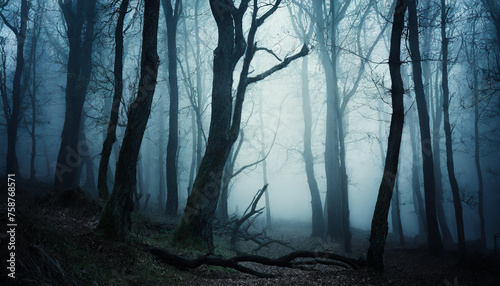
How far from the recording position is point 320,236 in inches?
624

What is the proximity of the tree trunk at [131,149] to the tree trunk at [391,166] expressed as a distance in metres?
4.60

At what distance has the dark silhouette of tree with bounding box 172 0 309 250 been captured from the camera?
671cm

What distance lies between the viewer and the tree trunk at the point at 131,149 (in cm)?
498

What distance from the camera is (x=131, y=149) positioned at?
5234mm

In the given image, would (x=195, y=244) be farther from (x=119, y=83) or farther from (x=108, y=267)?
(x=119, y=83)

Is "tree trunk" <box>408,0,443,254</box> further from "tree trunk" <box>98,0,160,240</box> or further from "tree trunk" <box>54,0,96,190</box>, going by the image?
"tree trunk" <box>54,0,96,190</box>

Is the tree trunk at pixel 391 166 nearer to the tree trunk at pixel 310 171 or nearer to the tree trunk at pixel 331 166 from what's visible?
the tree trunk at pixel 331 166

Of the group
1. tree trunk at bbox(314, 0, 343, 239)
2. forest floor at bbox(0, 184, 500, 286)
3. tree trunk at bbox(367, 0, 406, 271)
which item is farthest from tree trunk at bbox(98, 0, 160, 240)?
tree trunk at bbox(314, 0, 343, 239)

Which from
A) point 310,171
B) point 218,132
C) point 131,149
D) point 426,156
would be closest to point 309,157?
point 310,171

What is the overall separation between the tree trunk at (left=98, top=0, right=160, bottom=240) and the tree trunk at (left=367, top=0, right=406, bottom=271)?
460 cm

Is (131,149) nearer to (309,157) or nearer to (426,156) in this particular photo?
(426,156)

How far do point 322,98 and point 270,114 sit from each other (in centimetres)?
444

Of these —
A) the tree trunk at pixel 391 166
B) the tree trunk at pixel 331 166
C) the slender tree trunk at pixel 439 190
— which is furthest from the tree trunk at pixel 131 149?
the slender tree trunk at pixel 439 190

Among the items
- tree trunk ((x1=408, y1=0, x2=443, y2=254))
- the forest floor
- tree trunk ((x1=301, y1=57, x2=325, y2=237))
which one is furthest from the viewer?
tree trunk ((x1=301, y1=57, x2=325, y2=237))
